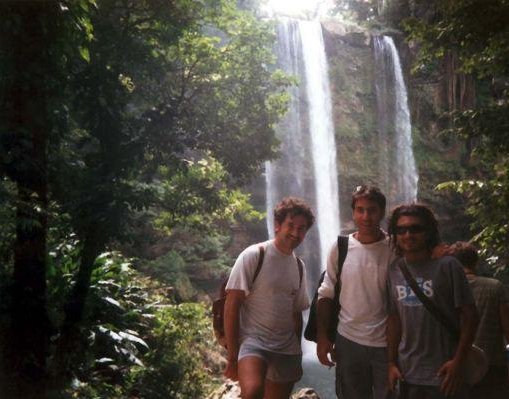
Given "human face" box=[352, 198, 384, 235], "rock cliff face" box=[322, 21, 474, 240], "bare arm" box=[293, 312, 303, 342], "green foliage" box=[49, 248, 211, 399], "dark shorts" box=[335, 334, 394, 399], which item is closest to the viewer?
"dark shorts" box=[335, 334, 394, 399]

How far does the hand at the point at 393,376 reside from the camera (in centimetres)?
286

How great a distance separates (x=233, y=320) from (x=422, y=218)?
1.35 metres

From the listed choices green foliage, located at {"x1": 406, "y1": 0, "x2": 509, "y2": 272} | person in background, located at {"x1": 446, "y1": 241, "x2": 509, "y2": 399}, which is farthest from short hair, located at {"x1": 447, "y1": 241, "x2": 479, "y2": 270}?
green foliage, located at {"x1": 406, "y1": 0, "x2": 509, "y2": 272}

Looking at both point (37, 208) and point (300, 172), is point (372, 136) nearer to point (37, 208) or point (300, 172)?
point (300, 172)

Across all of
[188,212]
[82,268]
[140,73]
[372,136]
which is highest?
[372,136]

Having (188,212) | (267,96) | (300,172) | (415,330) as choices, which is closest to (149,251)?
(188,212)

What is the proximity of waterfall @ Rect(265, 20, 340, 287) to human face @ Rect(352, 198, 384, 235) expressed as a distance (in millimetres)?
16638

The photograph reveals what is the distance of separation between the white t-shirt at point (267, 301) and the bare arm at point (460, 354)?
3.43ft

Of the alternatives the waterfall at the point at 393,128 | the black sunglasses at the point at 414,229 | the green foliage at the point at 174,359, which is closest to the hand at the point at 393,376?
the black sunglasses at the point at 414,229

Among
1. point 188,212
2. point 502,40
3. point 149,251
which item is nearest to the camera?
point 502,40

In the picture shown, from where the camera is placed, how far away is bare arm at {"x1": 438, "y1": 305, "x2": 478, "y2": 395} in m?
2.67

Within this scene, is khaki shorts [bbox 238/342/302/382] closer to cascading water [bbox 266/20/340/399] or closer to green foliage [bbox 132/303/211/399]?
green foliage [bbox 132/303/211/399]

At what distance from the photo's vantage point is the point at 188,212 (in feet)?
Result: 31.4

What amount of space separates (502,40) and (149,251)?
464 inches
